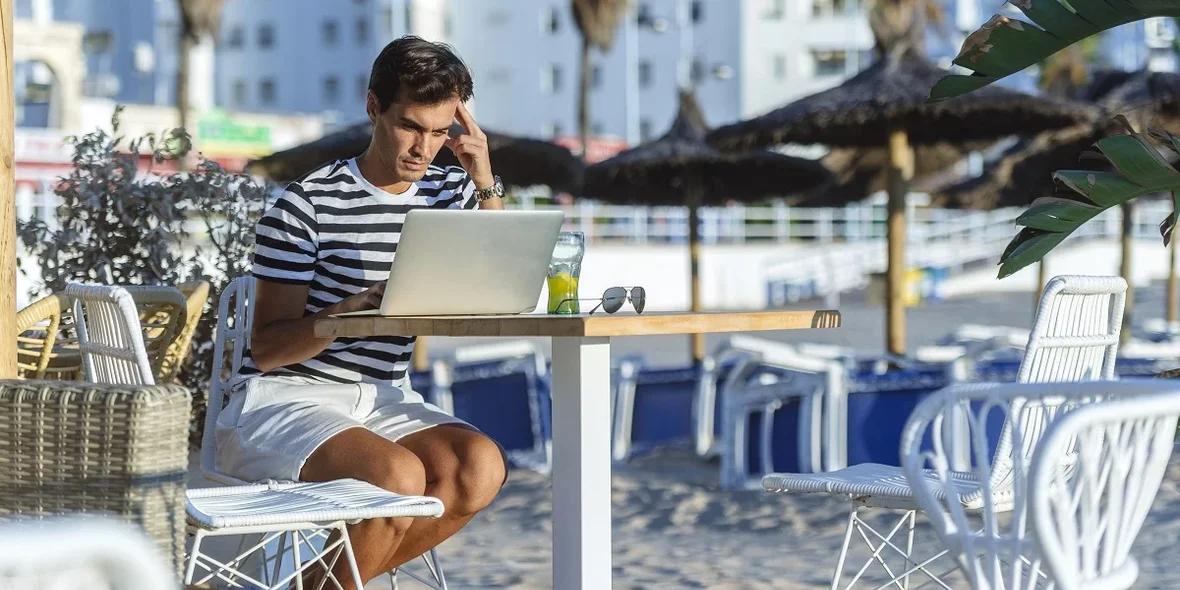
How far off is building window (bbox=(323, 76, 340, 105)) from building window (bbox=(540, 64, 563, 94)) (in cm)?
666

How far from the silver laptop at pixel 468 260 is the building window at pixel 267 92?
47473mm

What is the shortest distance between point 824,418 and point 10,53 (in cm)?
483

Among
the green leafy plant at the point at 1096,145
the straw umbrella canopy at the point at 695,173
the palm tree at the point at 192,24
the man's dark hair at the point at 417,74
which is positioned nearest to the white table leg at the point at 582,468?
the man's dark hair at the point at 417,74

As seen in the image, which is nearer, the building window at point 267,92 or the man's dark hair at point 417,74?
the man's dark hair at point 417,74

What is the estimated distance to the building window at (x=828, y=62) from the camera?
46394 mm

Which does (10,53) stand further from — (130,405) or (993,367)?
(993,367)

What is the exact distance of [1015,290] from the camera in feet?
96.0

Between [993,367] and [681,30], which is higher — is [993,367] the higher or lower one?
the lower one

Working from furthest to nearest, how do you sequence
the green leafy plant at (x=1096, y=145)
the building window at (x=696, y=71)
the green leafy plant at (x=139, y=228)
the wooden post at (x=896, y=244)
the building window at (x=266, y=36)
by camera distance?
the building window at (x=266, y=36) < the building window at (x=696, y=71) < the wooden post at (x=896, y=244) < the green leafy plant at (x=139, y=228) < the green leafy plant at (x=1096, y=145)

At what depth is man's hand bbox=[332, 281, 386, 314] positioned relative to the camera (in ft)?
9.15

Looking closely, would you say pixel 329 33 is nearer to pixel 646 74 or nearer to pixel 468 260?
pixel 646 74

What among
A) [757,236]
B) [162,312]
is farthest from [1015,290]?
[162,312]

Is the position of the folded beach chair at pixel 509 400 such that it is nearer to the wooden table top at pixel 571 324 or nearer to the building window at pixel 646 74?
the wooden table top at pixel 571 324

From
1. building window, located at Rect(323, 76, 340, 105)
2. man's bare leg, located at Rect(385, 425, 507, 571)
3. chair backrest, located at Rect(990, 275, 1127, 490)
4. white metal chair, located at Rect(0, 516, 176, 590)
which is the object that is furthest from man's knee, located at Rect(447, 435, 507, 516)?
building window, located at Rect(323, 76, 340, 105)
